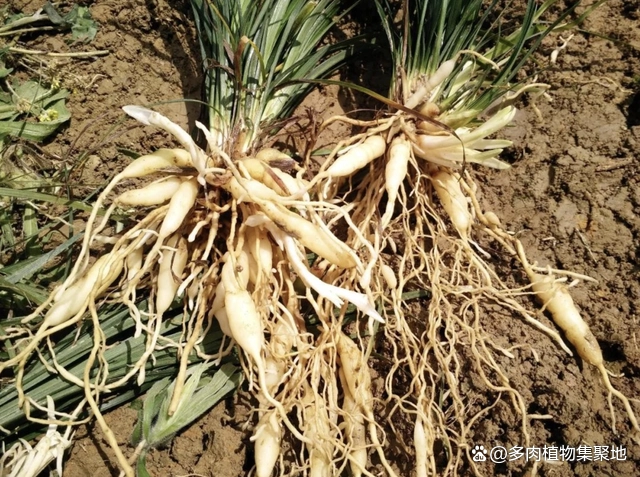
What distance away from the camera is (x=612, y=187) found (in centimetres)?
140

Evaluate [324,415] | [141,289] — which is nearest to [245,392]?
[324,415]

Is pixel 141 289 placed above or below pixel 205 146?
below

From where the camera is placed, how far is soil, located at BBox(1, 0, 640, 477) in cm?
123

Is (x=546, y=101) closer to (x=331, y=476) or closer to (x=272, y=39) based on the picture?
(x=272, y=39)

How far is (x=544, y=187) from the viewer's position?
56.9 inches

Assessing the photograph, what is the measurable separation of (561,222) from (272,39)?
880 millimetres

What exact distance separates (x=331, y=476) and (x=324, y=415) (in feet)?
0.47

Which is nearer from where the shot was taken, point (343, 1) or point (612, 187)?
point (612, 187)

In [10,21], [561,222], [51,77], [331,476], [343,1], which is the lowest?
[331,476]

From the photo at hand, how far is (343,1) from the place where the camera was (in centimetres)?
154

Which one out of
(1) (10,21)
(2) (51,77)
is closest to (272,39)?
(2) (51,77)

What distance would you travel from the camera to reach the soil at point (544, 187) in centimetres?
123

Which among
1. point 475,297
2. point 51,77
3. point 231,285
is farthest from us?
point 51,77

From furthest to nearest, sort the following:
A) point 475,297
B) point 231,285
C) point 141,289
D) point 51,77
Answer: point 51,77 → point 141,289 → point 475,297 → point 231,285
